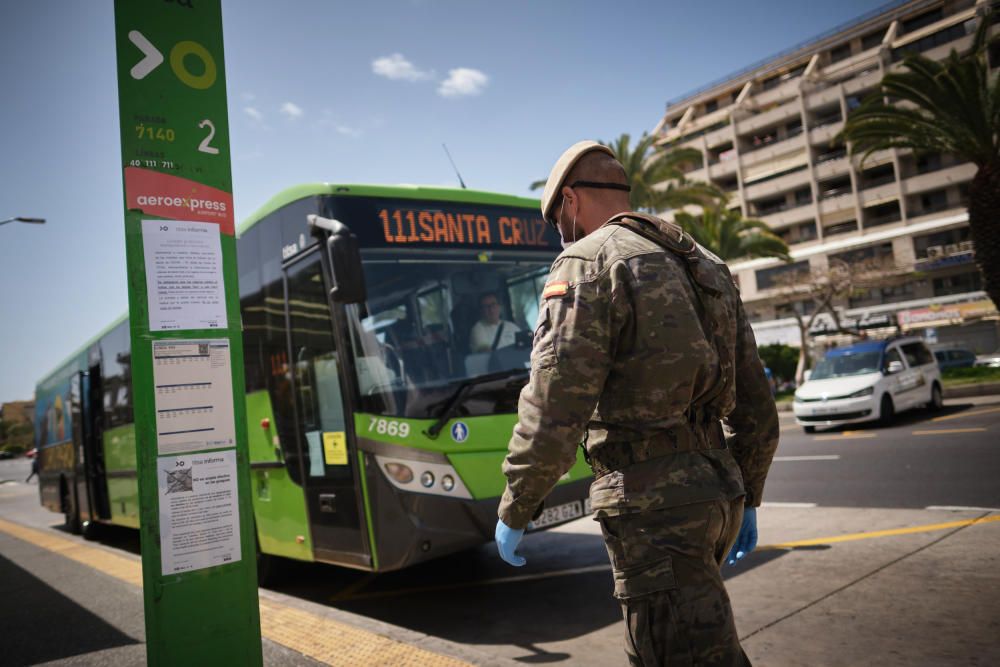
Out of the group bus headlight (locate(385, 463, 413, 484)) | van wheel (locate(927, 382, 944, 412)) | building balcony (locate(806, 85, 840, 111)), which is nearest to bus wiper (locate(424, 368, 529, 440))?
bus headlight (locate(385, 463, 413, 484))

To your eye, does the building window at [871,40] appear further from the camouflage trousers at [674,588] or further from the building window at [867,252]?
the camouflage trousers at [674,588]

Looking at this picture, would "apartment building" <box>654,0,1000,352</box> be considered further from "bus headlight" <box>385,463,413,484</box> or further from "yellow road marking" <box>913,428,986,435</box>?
"bus headlight" <box>385,463,413,484</box>

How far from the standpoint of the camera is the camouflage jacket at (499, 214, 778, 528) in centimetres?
206

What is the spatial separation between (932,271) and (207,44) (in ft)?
172

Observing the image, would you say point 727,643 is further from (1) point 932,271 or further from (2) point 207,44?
(1) point 932,271

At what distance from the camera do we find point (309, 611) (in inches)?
193

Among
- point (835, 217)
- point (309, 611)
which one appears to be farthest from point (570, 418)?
point (835, 217)

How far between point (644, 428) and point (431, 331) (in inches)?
136

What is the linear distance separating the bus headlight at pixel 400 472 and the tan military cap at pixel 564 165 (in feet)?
10.1

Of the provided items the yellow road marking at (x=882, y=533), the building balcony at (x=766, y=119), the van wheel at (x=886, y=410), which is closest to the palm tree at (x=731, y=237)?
the van wheel at (x=886, y=410)

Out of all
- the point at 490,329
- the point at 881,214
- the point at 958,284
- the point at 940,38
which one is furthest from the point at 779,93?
the point at 490,329

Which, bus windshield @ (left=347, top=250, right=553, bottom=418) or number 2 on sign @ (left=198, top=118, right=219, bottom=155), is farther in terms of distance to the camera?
bus windshield @ (left=347, top=250, right=553, bottom=418)

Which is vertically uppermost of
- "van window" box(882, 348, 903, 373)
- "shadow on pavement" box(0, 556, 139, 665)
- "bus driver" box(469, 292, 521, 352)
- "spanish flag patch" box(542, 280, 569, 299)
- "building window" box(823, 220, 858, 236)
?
"building window" box(823, 220, 858, 236)

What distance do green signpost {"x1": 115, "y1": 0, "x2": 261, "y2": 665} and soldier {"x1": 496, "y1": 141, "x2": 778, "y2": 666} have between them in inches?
53.5
